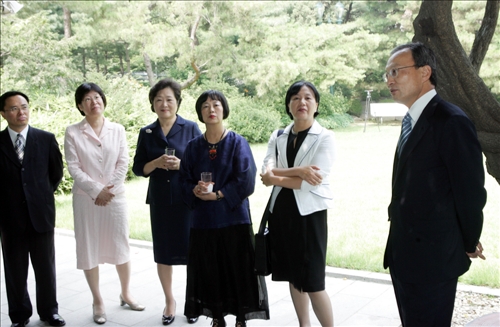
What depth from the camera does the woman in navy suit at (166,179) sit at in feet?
12.3

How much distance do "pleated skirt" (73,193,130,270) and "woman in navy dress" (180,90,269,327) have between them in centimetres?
79

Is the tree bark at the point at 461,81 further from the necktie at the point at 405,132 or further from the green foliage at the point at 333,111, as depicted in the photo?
the green foliage at the point at 333,111

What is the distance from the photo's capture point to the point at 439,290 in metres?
2.29

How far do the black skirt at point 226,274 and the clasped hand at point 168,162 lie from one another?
0.47m

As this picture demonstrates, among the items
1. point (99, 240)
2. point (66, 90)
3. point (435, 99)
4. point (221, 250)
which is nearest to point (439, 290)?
point (435, 99)

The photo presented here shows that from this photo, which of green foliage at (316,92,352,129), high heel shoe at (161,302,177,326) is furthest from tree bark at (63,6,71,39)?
high heel shoe at (161,302,177,326)

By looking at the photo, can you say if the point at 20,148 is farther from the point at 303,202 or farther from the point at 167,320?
the point at 303,202

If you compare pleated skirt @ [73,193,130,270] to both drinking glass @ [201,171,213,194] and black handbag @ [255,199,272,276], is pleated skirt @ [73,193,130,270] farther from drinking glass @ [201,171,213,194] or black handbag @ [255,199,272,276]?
black handbag @ [255,199,272,276]

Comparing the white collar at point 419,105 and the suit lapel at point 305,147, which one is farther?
the suit lapel at point 305,147

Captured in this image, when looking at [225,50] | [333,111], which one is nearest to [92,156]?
[225,50]

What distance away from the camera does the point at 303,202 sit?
306 centimetres

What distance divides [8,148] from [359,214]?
5046 millimetres

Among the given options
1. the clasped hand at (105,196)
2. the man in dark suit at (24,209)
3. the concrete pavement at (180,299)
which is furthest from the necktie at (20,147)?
the concrete pavement at (180,299)

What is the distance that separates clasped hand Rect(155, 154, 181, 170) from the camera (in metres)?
3.55
